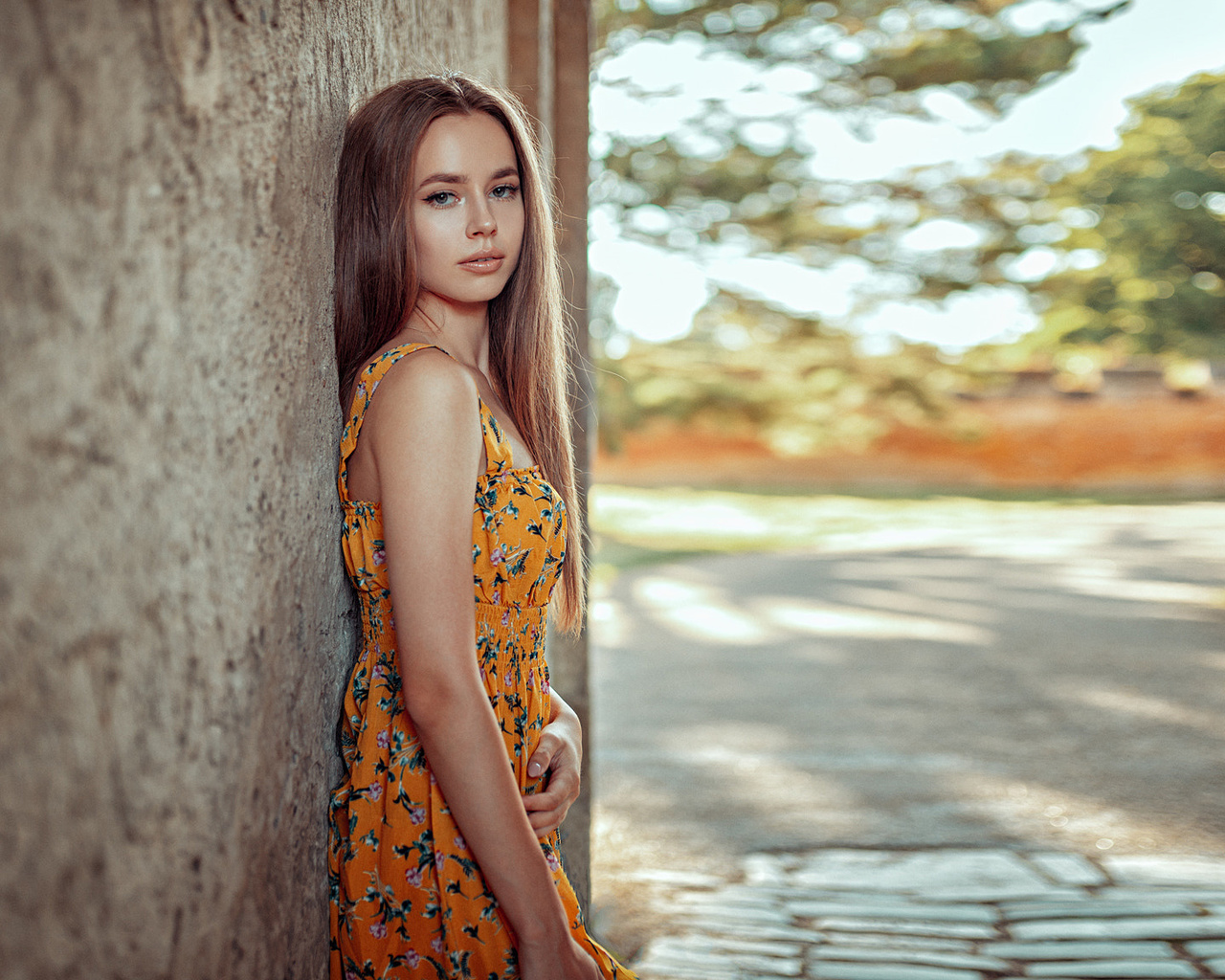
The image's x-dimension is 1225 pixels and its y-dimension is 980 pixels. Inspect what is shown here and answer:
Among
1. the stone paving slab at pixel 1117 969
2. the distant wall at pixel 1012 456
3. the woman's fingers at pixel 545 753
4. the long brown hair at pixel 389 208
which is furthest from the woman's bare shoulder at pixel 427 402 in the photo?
the distant wall at pixel 1012 456

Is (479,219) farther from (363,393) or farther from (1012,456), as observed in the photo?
(1012,456)

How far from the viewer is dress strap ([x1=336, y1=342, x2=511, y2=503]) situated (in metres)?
1.24

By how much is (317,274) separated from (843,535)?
1251cm

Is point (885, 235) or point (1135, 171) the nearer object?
point (1135, 171)

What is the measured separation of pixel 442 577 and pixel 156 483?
36 cm

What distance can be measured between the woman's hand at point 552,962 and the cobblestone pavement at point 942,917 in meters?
1.31

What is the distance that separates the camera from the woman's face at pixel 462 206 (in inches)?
52.1

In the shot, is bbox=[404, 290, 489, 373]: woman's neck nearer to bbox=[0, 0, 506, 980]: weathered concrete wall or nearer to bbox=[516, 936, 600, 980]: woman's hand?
bbox=[0, 0, 506, 980]: weathered concrete wall

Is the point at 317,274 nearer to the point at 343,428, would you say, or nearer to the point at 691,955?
the point at 343,428

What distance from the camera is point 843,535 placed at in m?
13.2

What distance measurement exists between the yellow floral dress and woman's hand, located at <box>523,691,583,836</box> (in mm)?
45

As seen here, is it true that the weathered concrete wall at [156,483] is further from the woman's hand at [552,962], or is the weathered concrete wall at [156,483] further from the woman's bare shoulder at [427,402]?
the woman's hand at [552,962]

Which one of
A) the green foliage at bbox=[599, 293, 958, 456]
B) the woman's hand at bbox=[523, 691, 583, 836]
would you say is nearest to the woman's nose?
the woman's hand at bbox=[523, 691, 583, 836]

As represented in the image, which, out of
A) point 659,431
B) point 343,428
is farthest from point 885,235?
point 343,428
